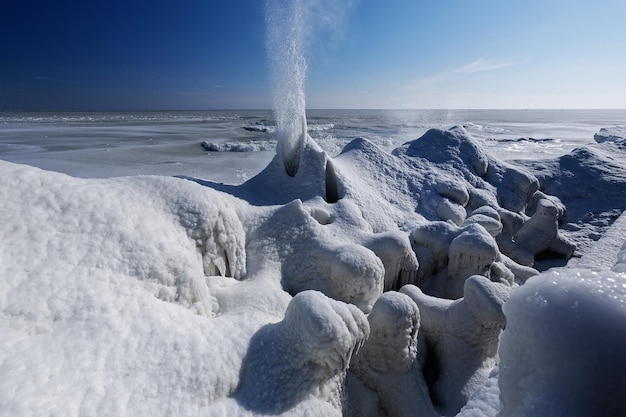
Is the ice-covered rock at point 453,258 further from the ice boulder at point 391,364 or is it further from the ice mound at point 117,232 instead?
the ice mound at point 117,232

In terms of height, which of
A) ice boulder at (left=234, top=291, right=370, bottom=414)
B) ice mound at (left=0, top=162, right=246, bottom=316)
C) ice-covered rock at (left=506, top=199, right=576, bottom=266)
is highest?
ice mound at (left=0, top=162, right=246, bottom=316)

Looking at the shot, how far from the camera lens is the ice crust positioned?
1.07 m

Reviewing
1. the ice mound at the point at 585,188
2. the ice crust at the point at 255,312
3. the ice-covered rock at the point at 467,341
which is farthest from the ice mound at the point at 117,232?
the ice mound at the point at 585,188

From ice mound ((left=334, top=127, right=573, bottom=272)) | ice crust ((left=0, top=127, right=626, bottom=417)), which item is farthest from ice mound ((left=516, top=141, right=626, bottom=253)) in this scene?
ice crust ((left=0, top=127, right=626, bottom=417))

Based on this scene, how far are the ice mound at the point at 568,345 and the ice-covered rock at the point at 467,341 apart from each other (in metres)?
1.99

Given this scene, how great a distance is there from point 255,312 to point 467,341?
1.78 meters

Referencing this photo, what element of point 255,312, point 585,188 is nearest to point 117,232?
point 255,312

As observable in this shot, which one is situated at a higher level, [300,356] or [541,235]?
[300,356]

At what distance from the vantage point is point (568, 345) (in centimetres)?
88

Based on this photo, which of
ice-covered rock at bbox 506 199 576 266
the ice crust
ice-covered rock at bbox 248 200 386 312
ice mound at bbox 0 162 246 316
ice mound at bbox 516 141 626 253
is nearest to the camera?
the ice crust

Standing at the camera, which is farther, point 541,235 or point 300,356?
point 541,235

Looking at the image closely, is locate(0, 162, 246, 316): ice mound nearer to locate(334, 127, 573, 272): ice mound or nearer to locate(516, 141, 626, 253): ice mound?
locate(334, 127, 573, 272): ice mound

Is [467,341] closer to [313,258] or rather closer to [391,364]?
[391,364]

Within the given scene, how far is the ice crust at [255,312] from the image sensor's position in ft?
3.51
